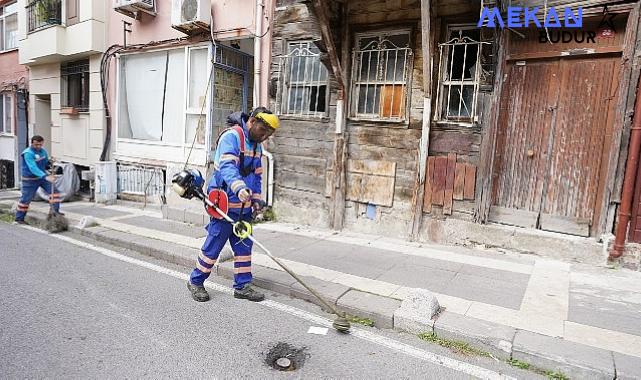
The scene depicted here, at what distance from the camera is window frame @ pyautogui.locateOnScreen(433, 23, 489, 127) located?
5.86m

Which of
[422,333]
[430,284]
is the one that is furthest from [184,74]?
[422,333]

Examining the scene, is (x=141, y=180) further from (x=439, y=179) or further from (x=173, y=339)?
(x=173, y=339)

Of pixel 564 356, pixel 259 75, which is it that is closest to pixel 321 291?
pixel 564 356

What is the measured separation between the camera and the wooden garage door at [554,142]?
524 centimetres

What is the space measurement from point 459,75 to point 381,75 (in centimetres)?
128

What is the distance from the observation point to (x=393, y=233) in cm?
671

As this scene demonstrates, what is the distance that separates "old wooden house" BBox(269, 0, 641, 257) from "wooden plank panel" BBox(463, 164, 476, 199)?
2 cm

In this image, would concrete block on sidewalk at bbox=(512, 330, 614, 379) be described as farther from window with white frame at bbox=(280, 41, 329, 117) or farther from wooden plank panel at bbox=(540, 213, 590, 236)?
window with white frame at bbox=(280, 41, 329, 117)

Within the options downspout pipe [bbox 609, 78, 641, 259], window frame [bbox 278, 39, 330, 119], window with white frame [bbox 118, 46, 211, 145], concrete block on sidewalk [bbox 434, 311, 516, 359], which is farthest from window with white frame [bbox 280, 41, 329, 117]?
concrete block on sidewalk [bbox 434, 311, 516, 359]

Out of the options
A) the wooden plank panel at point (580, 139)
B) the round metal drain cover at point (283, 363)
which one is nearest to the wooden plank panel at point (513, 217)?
the wooden plank panel at point (580, 139)

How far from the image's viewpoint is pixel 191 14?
8.12m

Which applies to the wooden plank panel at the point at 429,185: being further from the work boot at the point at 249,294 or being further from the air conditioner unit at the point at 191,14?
the air conditioner unit at the point at 191,14

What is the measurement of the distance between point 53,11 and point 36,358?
1194cm

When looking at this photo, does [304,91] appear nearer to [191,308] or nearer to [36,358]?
[191,308]
